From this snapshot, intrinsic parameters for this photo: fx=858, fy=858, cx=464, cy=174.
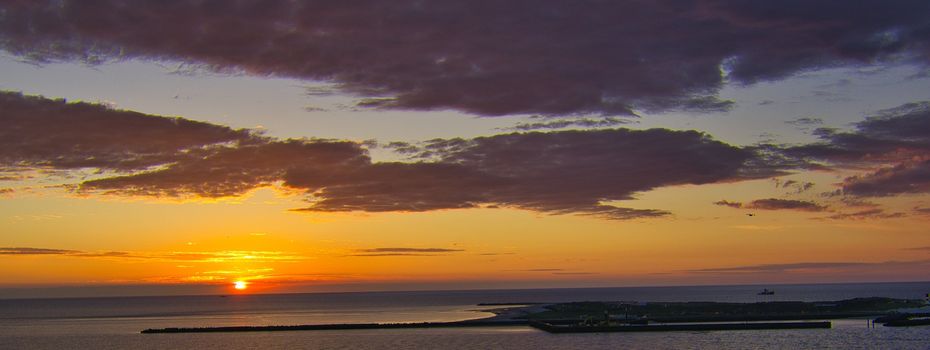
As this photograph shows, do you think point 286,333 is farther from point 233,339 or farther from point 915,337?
point 915,337

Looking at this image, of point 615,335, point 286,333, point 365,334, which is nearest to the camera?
point 615,335

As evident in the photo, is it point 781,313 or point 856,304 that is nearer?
point 781,313

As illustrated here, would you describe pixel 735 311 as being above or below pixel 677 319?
above

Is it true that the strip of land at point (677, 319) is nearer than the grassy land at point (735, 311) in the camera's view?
Yes

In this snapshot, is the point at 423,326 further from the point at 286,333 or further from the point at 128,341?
the point at 128,341

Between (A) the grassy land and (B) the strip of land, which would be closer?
(B) the strip of land

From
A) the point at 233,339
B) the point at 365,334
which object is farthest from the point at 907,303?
the point at 233,339

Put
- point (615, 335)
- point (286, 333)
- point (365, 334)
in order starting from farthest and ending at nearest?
point (286, 333) < point (365, 334) < point (615, 335)

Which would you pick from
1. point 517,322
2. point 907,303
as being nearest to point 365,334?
point 517,322

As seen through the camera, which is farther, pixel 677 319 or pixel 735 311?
pixel 735 311
